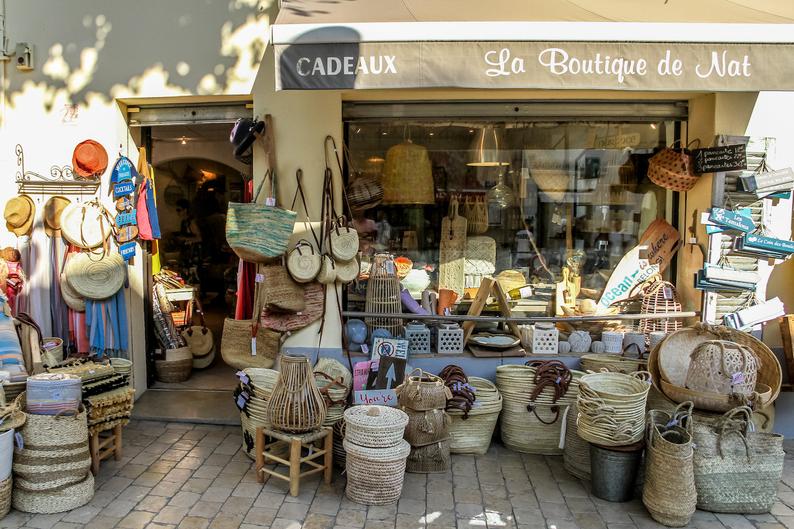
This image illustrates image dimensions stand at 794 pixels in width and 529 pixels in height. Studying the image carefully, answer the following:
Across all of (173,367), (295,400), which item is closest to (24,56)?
(173,367)

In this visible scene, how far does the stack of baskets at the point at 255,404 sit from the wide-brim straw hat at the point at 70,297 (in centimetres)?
A: 184

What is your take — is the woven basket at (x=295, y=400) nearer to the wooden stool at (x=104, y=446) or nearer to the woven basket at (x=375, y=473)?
the woven basket at (x=375, y=473)

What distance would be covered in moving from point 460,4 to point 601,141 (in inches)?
86.1

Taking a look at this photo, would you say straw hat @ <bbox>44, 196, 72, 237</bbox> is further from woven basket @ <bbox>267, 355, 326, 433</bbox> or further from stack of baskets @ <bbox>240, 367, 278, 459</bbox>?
woven basket @ <bbox>267, 355, 326, 433</bbox>

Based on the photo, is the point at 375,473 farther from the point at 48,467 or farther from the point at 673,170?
the point at 673,170

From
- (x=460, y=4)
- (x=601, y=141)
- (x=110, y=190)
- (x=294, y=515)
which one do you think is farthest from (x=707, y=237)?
(x=110, y=190)

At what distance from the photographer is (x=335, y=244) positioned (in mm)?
5352

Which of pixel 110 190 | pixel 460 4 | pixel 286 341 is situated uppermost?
pixel 460 4

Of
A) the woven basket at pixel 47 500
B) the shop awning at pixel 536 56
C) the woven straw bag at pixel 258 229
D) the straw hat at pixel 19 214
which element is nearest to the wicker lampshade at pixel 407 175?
the woven straw bag at pixel 258 229

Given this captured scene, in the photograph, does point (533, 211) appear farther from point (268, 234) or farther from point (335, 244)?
point (268, 234)

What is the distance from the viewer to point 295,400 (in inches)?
169

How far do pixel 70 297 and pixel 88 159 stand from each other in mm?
1250

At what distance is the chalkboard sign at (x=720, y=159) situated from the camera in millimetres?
5105

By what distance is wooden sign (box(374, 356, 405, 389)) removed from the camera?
5.13 metres
